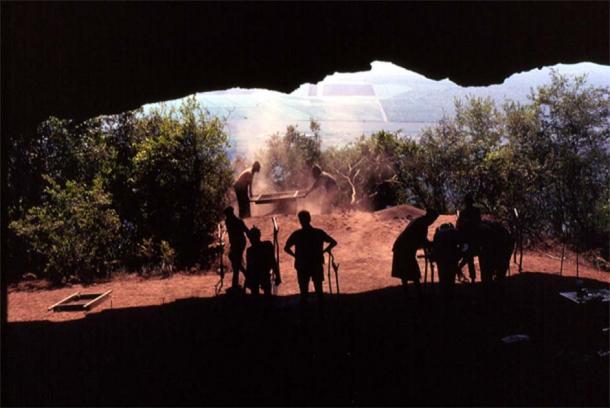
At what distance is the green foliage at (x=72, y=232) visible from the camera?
13164mm

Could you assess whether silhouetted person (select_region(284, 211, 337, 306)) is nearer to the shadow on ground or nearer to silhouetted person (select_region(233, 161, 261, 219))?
the shadow on ground

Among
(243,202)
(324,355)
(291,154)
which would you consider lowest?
(324,355)

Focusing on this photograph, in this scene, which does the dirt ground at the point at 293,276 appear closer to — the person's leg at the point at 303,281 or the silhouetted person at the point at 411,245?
the silhouetted person at the point at 411,245

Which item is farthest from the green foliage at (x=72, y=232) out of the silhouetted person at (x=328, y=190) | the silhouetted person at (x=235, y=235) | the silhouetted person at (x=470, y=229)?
the silhouetted person at (x=470, y=229)

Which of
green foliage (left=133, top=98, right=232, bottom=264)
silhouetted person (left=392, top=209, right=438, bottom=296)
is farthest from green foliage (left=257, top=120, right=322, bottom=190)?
silhouetted person (left=392, top=209, right=438, bottom=296)

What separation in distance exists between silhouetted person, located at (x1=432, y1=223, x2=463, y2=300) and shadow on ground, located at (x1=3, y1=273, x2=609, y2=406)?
0.43 metres

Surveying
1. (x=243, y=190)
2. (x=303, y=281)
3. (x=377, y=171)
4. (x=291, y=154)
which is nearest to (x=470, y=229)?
(x=303, y=281)

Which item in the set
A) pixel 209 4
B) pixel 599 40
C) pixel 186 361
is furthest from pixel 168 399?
pixel 599 40

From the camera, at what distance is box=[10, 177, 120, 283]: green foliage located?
43.2 feet

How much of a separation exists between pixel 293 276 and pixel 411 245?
4981 mm

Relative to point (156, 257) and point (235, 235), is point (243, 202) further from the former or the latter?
point (235, 235)

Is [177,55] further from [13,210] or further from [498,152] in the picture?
[498,152]

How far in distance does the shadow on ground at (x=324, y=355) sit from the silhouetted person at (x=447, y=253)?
1.40ft

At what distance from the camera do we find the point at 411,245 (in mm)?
7664
